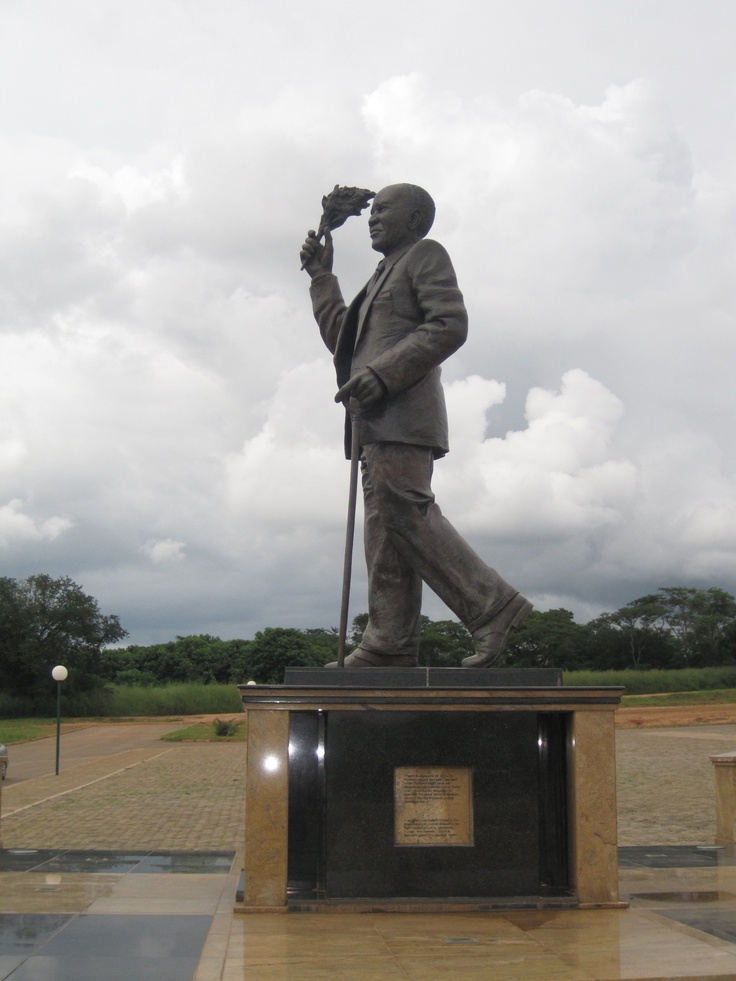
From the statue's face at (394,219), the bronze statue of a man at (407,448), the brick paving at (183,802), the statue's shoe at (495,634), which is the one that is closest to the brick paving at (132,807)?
the brick paving at (183,802)

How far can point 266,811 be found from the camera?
5.63m

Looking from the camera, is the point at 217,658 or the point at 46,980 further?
the point at 217,658

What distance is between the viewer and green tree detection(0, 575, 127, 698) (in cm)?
5838

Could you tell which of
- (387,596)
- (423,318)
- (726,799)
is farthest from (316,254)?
(726,799)

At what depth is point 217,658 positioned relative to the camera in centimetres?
6856

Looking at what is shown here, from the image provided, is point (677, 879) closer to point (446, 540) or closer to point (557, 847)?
point (557, 847)

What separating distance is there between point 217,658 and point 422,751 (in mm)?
64227

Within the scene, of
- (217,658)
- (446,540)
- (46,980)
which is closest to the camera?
(46,980)

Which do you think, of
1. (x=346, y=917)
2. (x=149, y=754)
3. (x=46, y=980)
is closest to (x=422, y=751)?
(x=346, y=917)

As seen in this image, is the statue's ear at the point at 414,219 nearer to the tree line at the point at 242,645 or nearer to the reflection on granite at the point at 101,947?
the reflection on granite at the point at 101,947

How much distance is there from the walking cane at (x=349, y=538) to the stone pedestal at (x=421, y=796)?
480 mm

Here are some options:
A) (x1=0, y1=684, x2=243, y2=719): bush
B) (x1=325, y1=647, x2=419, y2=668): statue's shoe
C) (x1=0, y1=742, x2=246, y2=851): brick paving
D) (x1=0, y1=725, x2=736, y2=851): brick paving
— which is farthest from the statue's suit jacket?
(x1=0, y1=684, x2=243, y2=719): bush

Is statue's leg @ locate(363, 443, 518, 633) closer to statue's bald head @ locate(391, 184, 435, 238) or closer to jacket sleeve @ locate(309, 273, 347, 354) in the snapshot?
jacket sleeve @ locate(309, 273, 347, 354)

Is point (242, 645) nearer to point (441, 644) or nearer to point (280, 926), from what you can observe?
point (441, 644)
